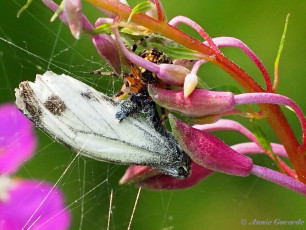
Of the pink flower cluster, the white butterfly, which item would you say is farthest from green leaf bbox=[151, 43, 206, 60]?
the white butterfly

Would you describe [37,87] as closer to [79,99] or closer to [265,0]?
[79,99]

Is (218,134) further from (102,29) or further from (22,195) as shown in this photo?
(102,29)

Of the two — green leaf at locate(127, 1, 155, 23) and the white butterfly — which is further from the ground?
green leaf at locate(127, 1, 155, 23)

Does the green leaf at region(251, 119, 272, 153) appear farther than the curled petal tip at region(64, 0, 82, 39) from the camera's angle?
Yes

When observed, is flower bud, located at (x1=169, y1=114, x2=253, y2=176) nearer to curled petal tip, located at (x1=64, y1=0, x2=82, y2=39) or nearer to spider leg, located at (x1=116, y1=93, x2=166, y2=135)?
spider leg, located at (x1=116, y1=93, x2=166, y2=135)

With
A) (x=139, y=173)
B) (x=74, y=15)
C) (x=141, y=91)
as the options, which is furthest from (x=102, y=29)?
(x=139, y=173)

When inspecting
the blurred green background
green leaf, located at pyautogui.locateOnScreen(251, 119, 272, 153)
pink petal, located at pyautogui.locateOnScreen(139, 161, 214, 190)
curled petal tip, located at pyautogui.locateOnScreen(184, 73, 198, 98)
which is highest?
curled petal tip, located at pyautogui.locateOnScreen(184, 73, 198, 98)

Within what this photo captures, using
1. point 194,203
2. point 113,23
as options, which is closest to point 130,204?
point 194,203
